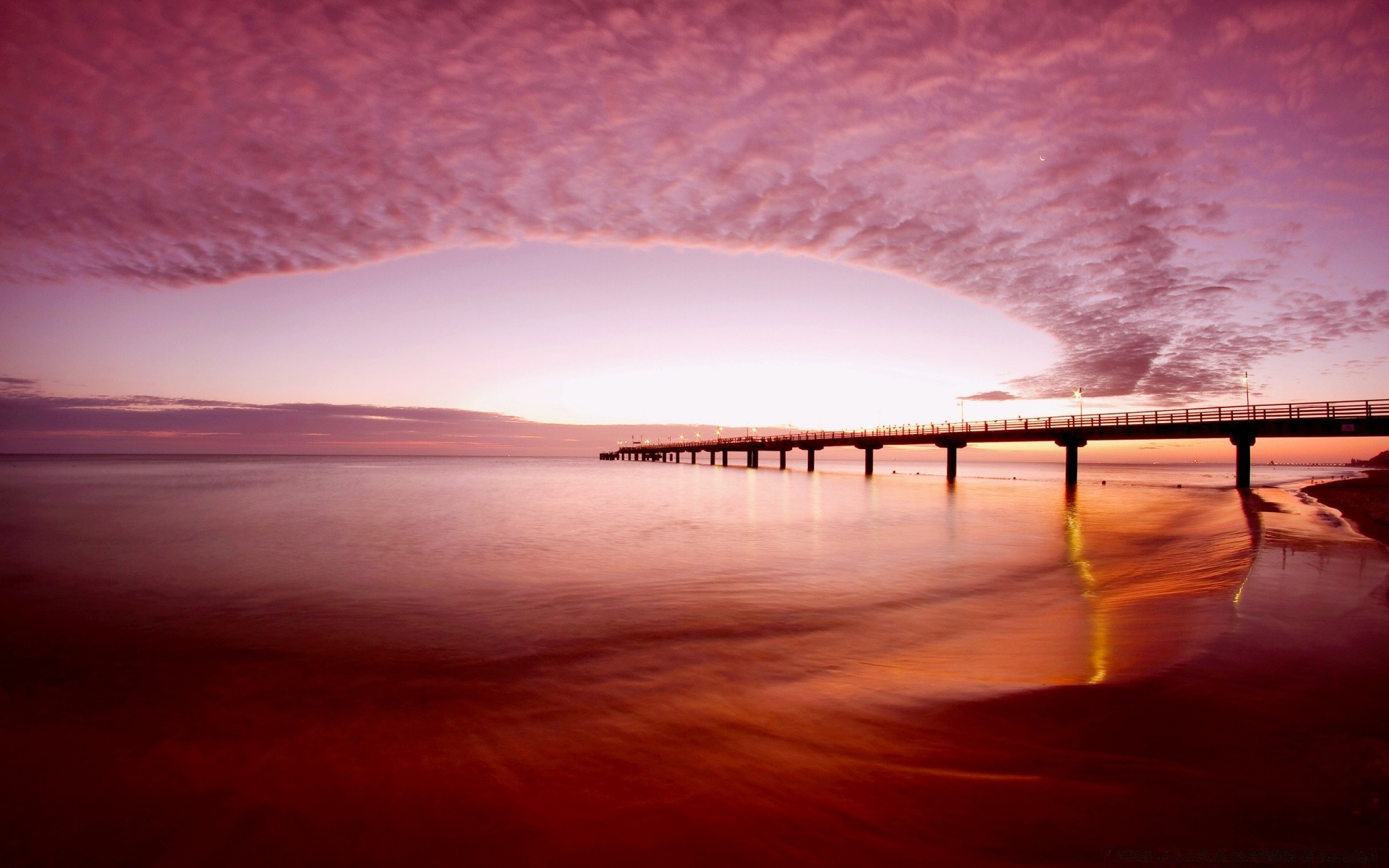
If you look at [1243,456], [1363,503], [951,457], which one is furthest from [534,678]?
[951,457]

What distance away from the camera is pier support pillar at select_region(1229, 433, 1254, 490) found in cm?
3828

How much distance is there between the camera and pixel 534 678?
7359 millimetres

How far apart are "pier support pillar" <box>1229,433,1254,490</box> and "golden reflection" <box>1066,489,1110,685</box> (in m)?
22.1

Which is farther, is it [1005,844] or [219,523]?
[219,523]

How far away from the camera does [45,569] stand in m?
15.1

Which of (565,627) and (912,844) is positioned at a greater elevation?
(912,844)

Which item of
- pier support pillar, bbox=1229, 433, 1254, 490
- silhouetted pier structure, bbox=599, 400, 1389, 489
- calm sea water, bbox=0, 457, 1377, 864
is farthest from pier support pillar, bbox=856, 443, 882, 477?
calm sea water, bbox=0, 457, 1377, 864

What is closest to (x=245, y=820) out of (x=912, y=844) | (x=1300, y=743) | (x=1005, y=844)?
(x=912, y=844)

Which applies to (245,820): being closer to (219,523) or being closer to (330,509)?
(219,523)

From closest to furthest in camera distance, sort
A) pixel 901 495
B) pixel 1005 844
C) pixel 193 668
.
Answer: pixel 1005 844 < pixel 193 668 < pixel 901 495

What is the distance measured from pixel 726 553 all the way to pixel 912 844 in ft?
47.5

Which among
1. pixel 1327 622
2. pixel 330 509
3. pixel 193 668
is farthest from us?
pixel 330 509

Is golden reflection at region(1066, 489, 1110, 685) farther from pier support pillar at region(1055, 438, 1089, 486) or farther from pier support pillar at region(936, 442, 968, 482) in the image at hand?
pier support pillar at region(936, 442, 968, 482)

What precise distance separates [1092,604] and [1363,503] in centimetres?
2684
